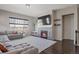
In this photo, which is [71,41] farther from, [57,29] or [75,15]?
[75,15]

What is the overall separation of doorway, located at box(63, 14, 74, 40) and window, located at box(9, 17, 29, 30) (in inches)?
32.8

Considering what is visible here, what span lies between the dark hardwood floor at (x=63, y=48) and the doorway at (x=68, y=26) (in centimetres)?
11

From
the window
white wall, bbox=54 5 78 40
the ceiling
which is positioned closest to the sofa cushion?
the window

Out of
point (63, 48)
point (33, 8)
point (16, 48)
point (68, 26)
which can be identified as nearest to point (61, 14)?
point (68, 26)

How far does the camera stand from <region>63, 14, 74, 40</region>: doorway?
2038 mm

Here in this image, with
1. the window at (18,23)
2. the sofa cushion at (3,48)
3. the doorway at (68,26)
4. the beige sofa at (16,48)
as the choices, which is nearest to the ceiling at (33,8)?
the window at (18,23)

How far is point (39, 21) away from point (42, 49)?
2.02 ft

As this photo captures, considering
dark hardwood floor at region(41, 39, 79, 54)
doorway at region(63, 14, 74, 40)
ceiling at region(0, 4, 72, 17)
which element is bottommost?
dark hardwood floor at region(41, 39, 79, 54)

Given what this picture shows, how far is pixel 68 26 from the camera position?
82.7 inches

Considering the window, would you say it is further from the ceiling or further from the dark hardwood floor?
the dark hardwood floor

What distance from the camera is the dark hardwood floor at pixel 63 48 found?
1.96m

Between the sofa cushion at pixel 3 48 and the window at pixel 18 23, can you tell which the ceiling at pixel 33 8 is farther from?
the sofa cushion at pixel 3 48
